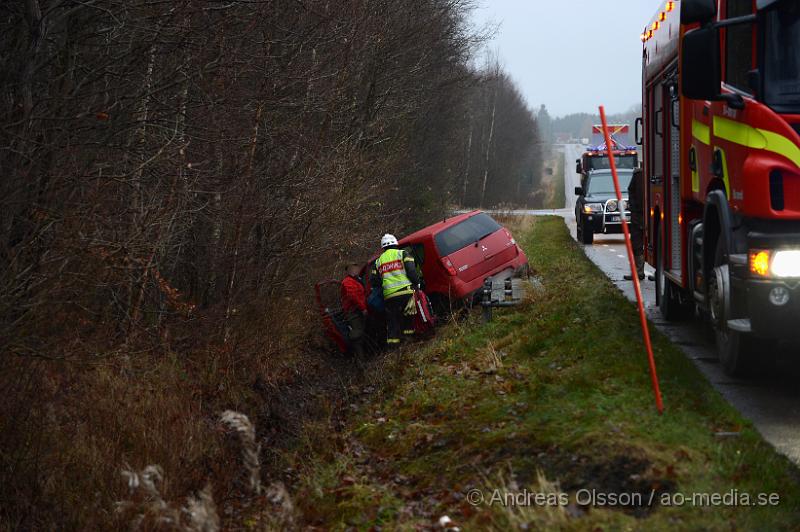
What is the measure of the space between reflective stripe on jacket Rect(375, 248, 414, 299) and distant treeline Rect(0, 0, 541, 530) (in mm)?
1062

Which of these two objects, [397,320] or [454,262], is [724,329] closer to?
[397,320]

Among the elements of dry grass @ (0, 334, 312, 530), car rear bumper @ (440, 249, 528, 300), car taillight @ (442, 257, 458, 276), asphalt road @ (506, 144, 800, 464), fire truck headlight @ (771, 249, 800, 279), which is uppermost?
fire truck headlight @ (771, 249, 800, 279)

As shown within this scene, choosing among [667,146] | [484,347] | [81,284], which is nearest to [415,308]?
[484,347]

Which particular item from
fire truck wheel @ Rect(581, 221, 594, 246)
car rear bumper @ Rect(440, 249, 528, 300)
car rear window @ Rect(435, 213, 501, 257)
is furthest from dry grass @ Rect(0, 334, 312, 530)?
fire truck wheel @ Rect(581, 221, 594, 246)

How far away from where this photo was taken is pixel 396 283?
1531 centimetres

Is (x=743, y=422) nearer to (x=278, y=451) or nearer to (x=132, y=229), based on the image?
(x=278, y=451)

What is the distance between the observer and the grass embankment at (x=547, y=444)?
619cm

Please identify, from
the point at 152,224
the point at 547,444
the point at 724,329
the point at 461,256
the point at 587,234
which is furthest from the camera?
the point at 587,234

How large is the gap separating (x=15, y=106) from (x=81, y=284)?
1.62 meters

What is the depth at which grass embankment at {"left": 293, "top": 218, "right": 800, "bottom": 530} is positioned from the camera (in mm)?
6191

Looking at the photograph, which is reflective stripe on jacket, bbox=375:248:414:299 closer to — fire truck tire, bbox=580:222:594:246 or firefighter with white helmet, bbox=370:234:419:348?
firefighter with white helmet, bbox=370:234:419:348

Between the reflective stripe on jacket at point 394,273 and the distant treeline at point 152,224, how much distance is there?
1062 millimetres

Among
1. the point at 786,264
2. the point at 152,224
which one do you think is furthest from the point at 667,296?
the point at 152,224

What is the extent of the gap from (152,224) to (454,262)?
7031 millimetres
